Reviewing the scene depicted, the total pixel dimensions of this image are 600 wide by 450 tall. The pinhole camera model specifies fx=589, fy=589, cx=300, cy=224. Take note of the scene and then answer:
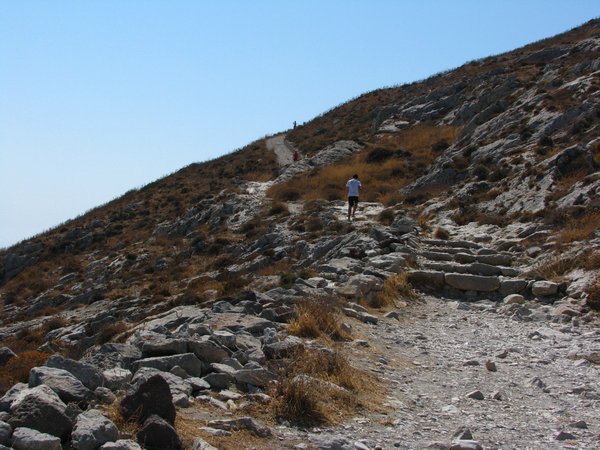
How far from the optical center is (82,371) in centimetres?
670

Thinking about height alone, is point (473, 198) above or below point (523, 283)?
above

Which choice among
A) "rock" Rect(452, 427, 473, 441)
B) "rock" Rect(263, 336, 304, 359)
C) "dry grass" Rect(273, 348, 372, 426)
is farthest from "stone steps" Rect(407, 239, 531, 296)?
"rock" Rect(452, 427, 473, 441)

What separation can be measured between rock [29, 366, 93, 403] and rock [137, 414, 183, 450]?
1080 mm

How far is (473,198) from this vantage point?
26891mm

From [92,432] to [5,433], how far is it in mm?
725

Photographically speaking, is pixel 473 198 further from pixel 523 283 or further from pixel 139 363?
pixel 139 363

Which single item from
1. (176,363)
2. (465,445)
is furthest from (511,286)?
(176,363)

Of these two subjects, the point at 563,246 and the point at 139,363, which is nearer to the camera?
the point at 139,363

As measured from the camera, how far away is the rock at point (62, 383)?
5980 millimetres

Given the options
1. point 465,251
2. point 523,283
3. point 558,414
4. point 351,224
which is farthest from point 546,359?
point 351,224

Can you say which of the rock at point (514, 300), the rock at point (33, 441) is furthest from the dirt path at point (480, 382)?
the rock at point (33, 441)

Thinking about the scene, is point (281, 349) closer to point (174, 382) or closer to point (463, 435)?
point (174, 382)

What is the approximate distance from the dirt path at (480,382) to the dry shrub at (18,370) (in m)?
3.68

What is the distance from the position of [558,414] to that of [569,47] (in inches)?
2025
